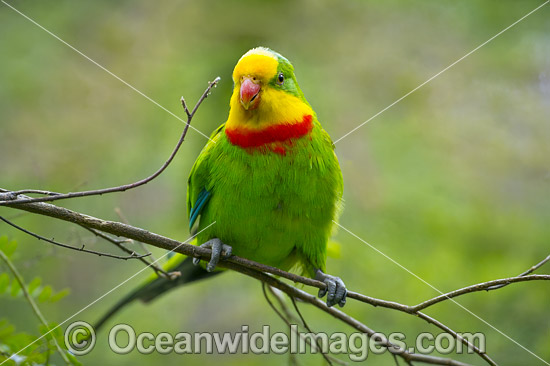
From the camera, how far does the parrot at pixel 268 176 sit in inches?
86.6

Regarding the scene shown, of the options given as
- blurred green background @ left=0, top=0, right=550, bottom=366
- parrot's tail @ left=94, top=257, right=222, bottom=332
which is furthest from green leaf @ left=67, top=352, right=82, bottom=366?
blurred green background @ left=0, top=0, right=550, bottom=366

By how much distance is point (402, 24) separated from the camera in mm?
4266

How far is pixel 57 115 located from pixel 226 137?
8.00ft

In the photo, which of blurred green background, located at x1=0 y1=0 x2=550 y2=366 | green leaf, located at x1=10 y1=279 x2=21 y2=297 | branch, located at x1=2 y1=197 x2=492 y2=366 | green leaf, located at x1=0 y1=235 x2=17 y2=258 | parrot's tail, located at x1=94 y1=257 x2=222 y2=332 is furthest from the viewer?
blurred green background, located at x1=0 y1=0 x2=550 y2=366

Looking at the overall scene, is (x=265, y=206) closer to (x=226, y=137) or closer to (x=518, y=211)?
(x=226, y=137)

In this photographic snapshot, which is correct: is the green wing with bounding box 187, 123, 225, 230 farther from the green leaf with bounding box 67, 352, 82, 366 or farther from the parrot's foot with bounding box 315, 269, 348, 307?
the green leaf with bounding box 67, 352, 82, 366

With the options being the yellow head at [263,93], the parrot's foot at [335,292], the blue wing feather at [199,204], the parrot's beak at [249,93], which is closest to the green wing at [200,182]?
the blue wing feather at [199,204]

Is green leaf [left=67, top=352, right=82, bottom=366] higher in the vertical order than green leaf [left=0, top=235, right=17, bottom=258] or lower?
lower

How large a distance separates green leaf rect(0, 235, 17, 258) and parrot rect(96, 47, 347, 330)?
75cm

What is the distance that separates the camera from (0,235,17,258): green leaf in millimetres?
1977

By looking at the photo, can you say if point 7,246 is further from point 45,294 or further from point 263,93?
point 263,93

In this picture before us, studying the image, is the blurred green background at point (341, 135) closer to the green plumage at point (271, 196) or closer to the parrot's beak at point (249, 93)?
the green plumage at point (271, 196)

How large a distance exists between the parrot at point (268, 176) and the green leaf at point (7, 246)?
75 cm

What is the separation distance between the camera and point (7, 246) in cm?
201
